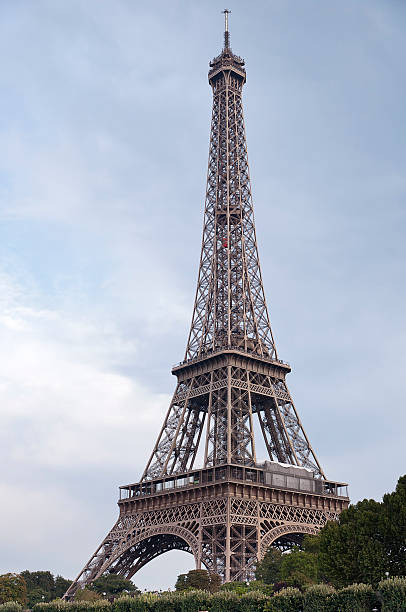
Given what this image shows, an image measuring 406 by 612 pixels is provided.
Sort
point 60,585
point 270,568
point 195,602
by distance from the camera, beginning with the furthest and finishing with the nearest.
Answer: point 60,585, point 270,568, point 195,602

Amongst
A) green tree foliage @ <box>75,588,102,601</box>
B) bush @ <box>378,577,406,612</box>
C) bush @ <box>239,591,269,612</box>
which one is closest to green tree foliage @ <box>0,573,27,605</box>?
green tree foliage @ <box>75,588,102,601</box>

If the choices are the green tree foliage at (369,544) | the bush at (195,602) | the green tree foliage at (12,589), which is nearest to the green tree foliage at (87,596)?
the green tree foliage at (12,589)

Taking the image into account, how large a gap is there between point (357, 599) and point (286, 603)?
415 cm

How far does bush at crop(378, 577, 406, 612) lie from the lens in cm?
2981

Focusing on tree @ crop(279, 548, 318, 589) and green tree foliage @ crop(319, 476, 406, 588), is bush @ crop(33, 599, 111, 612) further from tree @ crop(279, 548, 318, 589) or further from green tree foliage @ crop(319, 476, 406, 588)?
green tree foliage @ crop(319, 476, 406, 588)

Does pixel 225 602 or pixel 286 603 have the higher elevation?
pixel 225 602

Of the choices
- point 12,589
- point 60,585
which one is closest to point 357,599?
point 12,589

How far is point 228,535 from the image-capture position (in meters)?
55.4

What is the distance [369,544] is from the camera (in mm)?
39906

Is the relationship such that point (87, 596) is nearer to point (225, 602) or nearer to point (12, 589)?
point (12, 589)

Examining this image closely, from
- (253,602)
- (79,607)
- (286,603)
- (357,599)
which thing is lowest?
(357,599)

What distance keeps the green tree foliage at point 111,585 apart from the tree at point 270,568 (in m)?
13.5

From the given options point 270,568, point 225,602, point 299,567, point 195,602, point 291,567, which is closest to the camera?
point 225,602

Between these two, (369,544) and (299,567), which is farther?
(299,567)
